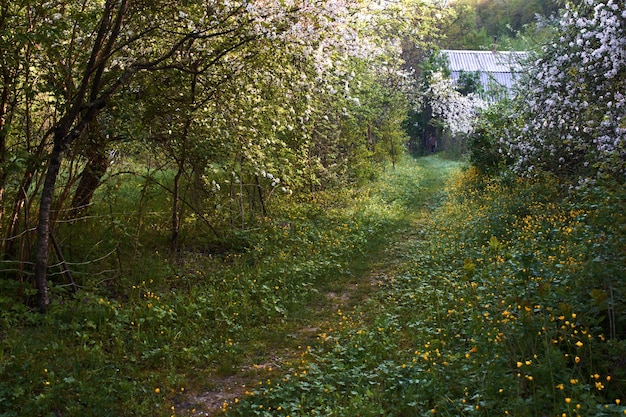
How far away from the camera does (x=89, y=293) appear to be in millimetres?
5926

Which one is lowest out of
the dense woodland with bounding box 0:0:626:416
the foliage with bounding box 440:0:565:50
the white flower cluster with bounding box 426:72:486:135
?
the dense woodland with bounding box 0:0:626:416

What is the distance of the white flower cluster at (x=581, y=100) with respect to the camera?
23.8 feet

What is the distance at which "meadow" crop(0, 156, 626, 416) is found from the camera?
3777 millimetres

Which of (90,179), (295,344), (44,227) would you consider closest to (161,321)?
(295,344)

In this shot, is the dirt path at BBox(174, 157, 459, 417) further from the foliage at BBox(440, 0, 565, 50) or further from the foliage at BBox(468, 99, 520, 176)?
the foliage at BBox(440, 0, 565, 50)

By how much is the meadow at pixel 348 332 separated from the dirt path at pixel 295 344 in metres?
0.03

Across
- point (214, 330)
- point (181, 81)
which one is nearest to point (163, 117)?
point (181, 81)

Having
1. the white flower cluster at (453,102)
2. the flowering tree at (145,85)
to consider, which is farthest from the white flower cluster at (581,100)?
the white flower cluster at (453,102)

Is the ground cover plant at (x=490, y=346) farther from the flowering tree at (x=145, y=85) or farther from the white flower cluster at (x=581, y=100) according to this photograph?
the flowering tree at (x=145, y=85)

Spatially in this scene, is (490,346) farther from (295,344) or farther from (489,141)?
(489,141)

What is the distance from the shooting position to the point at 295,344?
5664 millimetres

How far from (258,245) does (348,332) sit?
10.8ft

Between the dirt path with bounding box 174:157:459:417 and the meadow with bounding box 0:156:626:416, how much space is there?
0.03m

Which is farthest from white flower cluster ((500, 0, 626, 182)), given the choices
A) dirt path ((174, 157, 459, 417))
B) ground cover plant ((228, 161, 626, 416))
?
dirt path ((174, 157, 459, 417))
